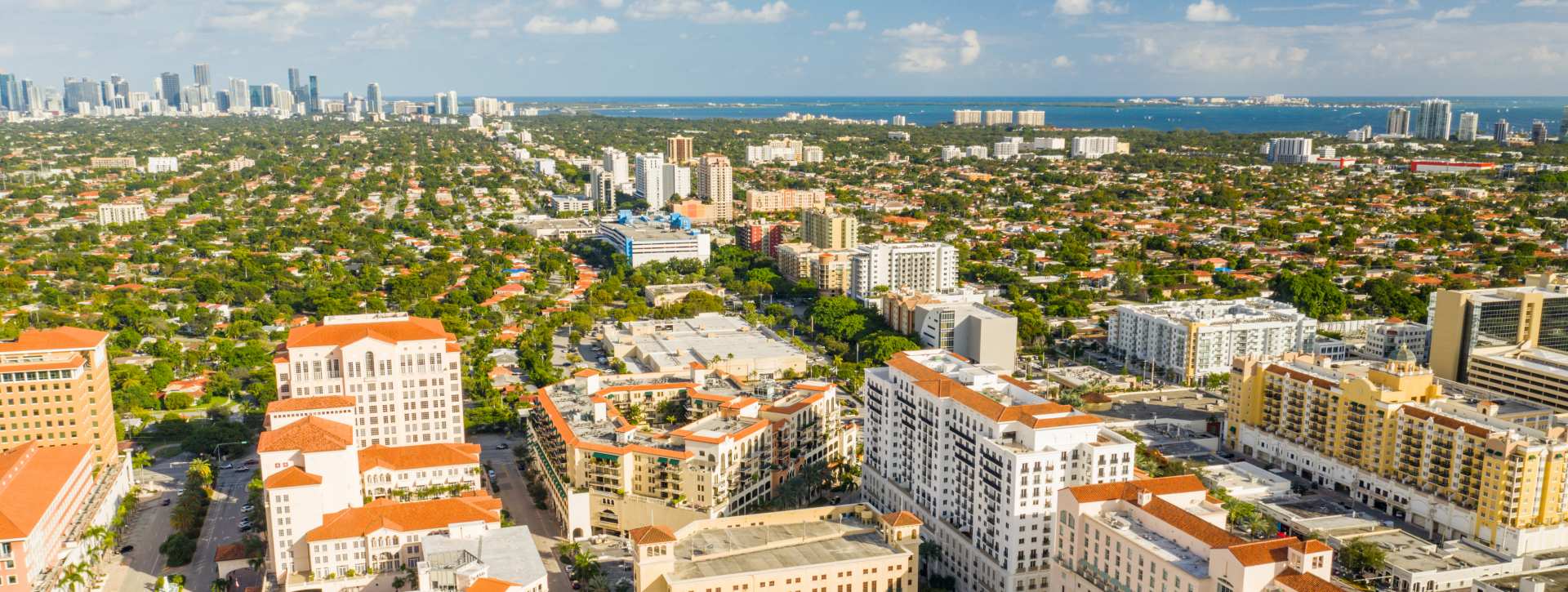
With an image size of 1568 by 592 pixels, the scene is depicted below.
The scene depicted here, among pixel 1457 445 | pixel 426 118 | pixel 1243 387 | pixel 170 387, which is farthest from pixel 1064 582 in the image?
pixel 426 118

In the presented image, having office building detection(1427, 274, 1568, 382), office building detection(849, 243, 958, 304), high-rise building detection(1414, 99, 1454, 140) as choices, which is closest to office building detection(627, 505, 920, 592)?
office building detection(1427, 274, 1568, 382)

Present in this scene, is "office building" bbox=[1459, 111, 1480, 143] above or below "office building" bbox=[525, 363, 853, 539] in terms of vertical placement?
above

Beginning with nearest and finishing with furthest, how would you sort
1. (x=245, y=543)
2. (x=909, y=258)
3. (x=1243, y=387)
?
1. (x=245, y=543)
2. (x=1243, y=387)
3. (x=909, y=258)

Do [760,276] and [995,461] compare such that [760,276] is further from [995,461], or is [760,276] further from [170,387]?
[995,461]

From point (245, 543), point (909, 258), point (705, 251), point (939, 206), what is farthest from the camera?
point (939, 206)

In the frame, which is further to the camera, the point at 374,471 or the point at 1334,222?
the point at 1334,222

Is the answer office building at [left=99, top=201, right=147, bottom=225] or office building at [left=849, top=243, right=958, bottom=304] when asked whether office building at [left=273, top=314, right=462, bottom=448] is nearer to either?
office building at [left=849, top=243, right=958, bottom=304]
